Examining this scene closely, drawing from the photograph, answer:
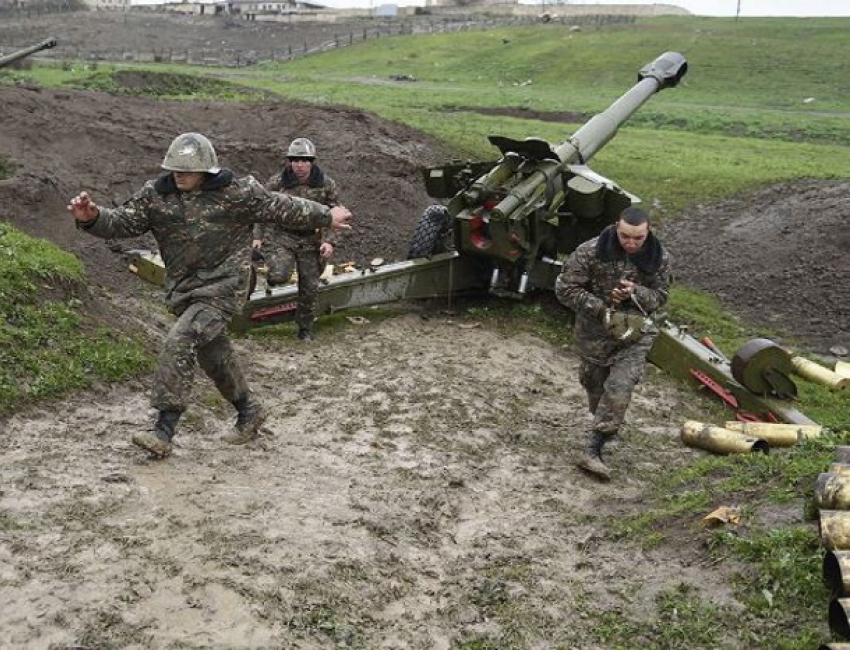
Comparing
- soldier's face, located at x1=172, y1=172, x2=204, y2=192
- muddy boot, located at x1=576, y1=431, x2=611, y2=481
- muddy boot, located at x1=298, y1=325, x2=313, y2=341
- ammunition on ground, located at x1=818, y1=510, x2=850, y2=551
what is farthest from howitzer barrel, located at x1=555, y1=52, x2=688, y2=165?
ammunition on ground, located at x1=818, y1=510, x2=850, y2=551

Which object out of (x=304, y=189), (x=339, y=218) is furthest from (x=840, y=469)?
(x=304, y=189)

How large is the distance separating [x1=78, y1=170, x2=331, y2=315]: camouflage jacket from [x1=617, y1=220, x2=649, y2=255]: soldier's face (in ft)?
7.07

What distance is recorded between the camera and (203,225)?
643 cm

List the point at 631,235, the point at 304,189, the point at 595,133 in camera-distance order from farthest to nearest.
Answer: the point at 595,133
the point at 304,189
the point at 631,235

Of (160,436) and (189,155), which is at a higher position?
(189,155)

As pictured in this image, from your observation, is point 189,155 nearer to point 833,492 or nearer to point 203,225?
point 203,225

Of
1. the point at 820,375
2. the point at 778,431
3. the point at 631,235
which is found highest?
the point at 631,235

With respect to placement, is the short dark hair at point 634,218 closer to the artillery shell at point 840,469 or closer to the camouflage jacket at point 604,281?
the camouflage jacket at point 604,281

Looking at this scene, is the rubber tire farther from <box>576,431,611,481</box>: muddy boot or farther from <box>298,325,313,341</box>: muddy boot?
<box>576,431,611,481</box>: muddy boot

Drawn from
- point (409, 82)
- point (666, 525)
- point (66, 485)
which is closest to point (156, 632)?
point (66, 485)

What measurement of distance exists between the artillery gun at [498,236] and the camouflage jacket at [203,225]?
9.61 feet

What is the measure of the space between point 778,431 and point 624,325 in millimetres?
1686

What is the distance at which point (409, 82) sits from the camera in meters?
43.3

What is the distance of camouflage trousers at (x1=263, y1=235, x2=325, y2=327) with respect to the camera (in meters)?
9.68
